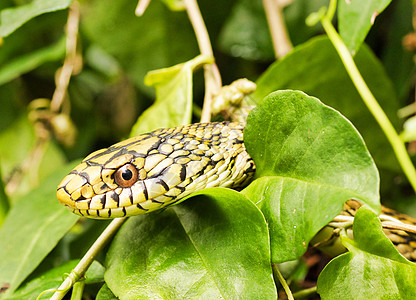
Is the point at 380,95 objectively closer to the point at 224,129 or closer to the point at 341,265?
the point at 224,129

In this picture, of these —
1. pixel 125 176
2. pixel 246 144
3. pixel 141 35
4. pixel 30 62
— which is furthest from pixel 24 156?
pixel 246 144

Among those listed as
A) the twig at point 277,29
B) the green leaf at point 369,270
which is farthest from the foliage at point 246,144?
the twig at point 277,29

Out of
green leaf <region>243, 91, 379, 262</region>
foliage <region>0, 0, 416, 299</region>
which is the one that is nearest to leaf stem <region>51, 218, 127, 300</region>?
foliage <region>0, 0, 416, 299</region>

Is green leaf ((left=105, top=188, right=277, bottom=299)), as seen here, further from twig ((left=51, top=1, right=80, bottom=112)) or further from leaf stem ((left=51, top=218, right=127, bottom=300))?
twig ((left=51, top=1, right=80, bottom=112))

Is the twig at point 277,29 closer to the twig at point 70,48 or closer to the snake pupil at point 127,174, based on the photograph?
the twig at point 70,48

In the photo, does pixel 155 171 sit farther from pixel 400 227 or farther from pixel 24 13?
pixel 24 13

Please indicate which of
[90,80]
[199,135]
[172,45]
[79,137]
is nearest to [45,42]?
[90,80]
